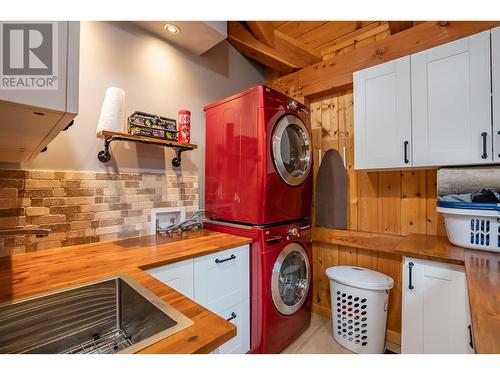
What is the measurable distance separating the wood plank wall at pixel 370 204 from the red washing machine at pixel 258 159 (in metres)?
0.47

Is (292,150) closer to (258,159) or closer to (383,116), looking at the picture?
(258,159)

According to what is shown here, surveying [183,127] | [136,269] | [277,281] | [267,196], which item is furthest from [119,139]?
[277,281]

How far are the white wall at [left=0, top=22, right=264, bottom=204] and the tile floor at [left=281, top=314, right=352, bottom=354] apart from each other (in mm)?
1483

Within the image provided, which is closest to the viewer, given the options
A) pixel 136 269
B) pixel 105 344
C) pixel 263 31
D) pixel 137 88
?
pixel 105 344

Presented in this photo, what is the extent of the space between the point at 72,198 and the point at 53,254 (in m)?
0.35

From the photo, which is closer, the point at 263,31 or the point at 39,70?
the point at 39,70

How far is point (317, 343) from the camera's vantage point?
1.95 m

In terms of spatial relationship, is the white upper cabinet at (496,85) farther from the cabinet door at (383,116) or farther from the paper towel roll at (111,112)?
the paper towel roll at (111,112)

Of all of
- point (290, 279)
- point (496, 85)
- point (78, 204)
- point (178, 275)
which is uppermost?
point (496, 85)

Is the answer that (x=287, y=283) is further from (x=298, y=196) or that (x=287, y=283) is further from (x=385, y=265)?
(x=385, y=265)

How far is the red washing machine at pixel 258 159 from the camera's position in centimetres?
167

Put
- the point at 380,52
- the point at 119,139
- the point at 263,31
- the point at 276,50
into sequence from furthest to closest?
the point at 276,50
the point at 263,31
the point at 380,52
the point at 119,139

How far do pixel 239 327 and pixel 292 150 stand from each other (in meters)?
1.37
